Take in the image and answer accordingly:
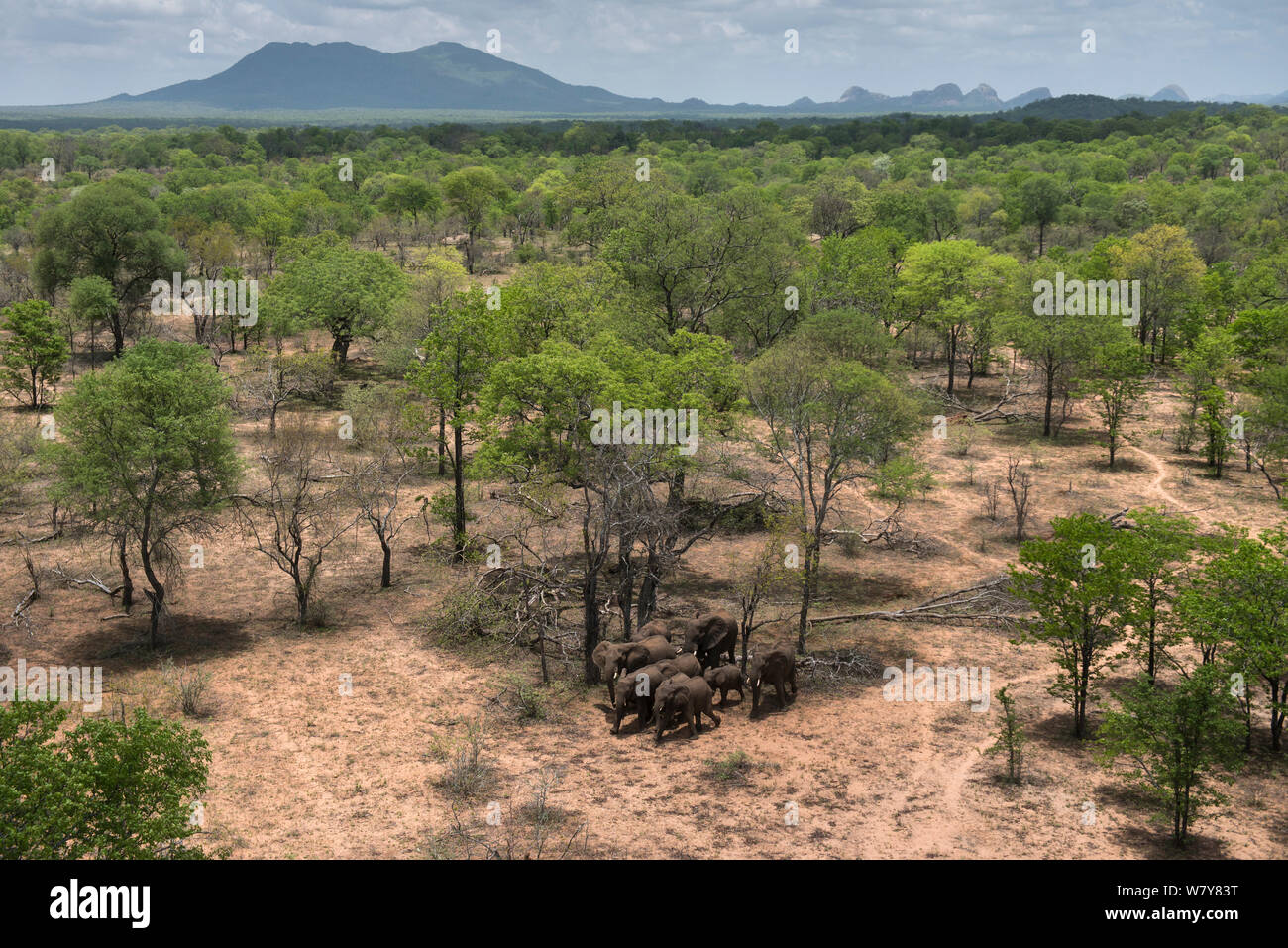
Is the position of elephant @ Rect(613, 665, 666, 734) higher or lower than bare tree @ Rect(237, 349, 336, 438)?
lower

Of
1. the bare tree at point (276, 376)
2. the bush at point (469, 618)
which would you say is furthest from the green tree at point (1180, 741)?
the bare tree at point (276, 376)

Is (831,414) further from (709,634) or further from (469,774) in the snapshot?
(469,774)

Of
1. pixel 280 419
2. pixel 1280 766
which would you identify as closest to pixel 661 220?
pixel 280 419

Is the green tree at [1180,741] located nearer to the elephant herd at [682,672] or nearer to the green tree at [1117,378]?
the elephant herd at [682,672]

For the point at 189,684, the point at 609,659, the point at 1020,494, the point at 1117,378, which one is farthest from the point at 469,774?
the point at 1117,378

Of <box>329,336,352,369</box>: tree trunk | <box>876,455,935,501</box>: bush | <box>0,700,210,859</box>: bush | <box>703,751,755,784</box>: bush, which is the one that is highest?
<box>329,336,352,369</box>: tree trunk

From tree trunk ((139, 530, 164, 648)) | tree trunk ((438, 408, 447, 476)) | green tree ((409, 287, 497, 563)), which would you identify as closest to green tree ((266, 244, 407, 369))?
tree trunk ((438, 408, 447, 476))

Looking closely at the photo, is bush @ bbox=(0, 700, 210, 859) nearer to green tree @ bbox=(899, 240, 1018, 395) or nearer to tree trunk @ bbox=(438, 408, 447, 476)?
tree trunk @ bbox=(438, 408, 447, 476)
